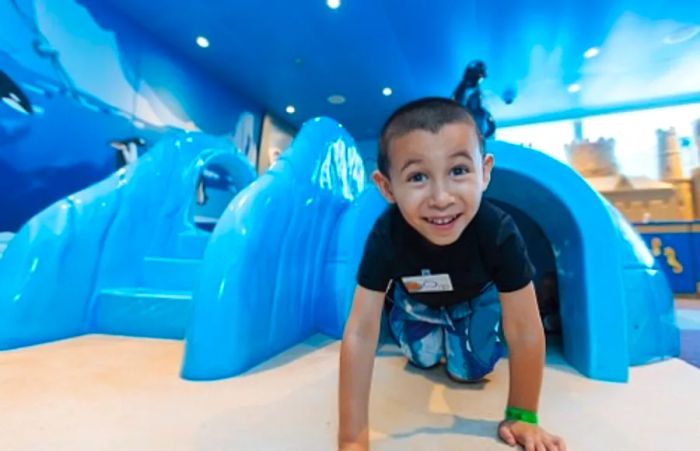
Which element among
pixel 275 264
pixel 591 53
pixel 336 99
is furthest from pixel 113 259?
pixel 591 53

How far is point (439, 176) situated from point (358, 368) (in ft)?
1.21

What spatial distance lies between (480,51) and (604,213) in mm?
3150

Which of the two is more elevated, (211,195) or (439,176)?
(211,195)

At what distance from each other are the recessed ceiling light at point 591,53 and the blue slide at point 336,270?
10.4 ft

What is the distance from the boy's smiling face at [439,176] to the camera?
24.2 inches

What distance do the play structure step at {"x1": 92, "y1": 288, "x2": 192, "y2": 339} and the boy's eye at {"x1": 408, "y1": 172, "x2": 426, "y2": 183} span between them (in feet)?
4.07

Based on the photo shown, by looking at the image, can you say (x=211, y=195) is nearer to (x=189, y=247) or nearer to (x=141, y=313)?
(x=189, y=247)

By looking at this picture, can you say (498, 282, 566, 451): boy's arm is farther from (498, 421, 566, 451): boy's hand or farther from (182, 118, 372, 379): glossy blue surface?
(182, 118, 372, 379): glossy blue surface

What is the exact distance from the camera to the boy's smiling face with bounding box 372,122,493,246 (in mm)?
615

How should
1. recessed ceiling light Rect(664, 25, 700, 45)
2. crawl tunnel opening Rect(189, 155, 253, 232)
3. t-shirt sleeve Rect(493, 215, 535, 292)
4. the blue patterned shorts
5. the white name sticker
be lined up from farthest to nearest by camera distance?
crawl tunnel opening Rect(189, 155, 253, 232) < recessed ceiling light Rect(664, 25, 700, 45) < the blue patterned shorts < the white name sticker < t-shirt sleeve Rect(493, 215, 535, 292)

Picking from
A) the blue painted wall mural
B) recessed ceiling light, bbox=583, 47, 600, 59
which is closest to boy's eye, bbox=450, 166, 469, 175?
the blue painted wall mural

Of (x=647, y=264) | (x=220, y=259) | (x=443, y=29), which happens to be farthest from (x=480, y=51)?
(x=220, y=259)

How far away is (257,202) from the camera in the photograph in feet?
4.30

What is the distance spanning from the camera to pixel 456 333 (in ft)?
3.52
